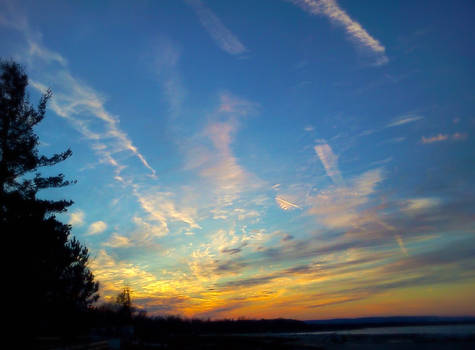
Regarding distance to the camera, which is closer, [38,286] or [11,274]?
[11,274]

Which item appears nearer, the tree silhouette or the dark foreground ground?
the tree silhouette

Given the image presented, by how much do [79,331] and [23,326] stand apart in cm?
1278

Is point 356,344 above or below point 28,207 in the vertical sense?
below

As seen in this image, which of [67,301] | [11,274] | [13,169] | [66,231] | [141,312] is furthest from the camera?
[141,312]

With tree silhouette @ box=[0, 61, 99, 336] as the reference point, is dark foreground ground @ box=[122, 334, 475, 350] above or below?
below

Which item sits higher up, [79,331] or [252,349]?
[79,331]

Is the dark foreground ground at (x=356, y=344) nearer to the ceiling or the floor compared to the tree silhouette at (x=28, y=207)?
nearer to the floor

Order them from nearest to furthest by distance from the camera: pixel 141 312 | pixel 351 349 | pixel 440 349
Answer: pixel 440 349 → pixel 351 349 → pixel 141 312

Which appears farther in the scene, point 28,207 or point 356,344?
point 356,344

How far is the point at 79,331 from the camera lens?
97.5 feet

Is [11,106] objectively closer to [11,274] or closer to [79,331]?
[11,274]

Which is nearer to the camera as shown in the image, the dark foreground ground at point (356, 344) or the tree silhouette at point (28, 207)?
the tree silhouette at point (28, 207)

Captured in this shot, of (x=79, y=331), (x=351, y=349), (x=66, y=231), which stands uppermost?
(x=66, y=231)

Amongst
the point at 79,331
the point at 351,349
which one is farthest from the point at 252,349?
the point at 79,331
